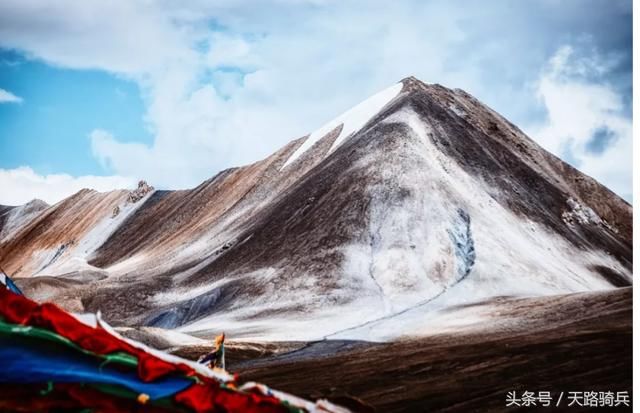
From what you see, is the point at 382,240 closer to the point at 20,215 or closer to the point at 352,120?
the point at 352,120

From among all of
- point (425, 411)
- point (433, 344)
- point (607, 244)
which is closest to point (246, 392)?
point (425, 411)

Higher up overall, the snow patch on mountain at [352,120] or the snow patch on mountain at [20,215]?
the snow patch on mountain at [20,215]

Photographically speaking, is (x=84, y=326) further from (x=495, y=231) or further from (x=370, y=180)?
(x=370, y=180)

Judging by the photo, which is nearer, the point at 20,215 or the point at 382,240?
the point at 382,240

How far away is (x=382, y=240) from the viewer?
39031 millimetres

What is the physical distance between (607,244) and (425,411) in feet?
115

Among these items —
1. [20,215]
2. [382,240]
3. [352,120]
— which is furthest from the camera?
[20,215]

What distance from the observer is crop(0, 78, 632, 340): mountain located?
33531 mm

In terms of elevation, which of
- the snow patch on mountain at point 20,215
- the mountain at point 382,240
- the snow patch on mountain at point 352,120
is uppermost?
the snow patch on mountain at point 20,215

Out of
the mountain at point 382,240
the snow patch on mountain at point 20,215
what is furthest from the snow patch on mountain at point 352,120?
the snow patch on mountain at point 20,215

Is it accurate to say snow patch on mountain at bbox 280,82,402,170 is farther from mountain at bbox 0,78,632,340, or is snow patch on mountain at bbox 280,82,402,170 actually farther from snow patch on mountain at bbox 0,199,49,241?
snow patch on mountain at bbox 0,199,49,241

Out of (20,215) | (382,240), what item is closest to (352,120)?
(382,240)

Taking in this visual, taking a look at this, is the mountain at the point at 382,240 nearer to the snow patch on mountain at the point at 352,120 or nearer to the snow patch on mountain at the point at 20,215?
the snow patch on mountain at the point at 352,120

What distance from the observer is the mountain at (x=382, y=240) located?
33.5 meters
